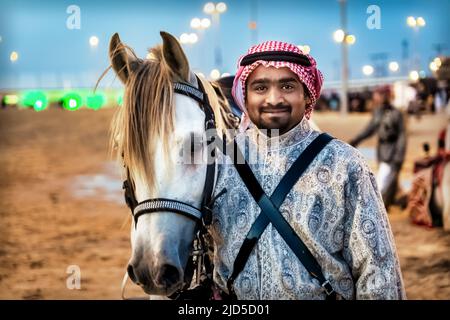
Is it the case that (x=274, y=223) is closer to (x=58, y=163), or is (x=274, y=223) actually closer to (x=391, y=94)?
(x=391, y=94)

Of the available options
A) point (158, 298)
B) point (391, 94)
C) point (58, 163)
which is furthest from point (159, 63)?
point (58, 163)

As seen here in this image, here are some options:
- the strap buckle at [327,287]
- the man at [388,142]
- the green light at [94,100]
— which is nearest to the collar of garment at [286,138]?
the strap buckle at [327,287]

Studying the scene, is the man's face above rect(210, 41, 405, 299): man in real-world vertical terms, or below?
above

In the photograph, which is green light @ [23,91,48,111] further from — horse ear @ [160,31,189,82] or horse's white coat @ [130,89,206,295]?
horse's white coat @ [130,89,206,295]

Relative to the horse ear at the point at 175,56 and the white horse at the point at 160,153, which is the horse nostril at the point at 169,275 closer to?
the white horse at the point at 160,153

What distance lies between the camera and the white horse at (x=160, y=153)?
2.19m

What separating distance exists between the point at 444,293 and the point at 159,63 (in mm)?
4328

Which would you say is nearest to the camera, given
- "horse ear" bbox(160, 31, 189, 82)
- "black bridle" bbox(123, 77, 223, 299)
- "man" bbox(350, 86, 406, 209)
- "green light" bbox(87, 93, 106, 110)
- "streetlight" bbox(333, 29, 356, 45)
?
"black bridle" bbox(123, 77, 223, 299)

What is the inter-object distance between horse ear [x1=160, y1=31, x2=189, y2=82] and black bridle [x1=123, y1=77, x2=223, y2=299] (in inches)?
1.9

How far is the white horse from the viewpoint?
219cm

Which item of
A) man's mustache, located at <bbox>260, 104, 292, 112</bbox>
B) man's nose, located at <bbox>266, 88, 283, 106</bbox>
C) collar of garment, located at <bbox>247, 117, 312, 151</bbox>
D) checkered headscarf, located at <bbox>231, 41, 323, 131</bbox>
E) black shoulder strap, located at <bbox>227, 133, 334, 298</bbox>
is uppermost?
checkered headscarf, located at <bbox>231, 41, 323, 131</bbox>

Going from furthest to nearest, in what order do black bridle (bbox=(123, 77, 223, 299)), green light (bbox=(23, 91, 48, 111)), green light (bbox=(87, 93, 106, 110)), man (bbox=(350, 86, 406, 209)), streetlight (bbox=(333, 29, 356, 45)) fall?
man (bbox=(350, 86, 406, 209)) → streetlight (bbox=(333, 29, 356, 45)) → green light (bbox=(23, 91, 48, 111)) → green light (bbox=(87, 93, 106, 110)) → black bridle (bbox=(123, 77, 223, 299))

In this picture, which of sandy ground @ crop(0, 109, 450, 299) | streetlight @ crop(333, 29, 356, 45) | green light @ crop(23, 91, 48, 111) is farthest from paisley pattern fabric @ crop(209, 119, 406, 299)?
streetlight @ crop(333, 29, 356, 45)

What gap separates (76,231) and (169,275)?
747 centimetres
